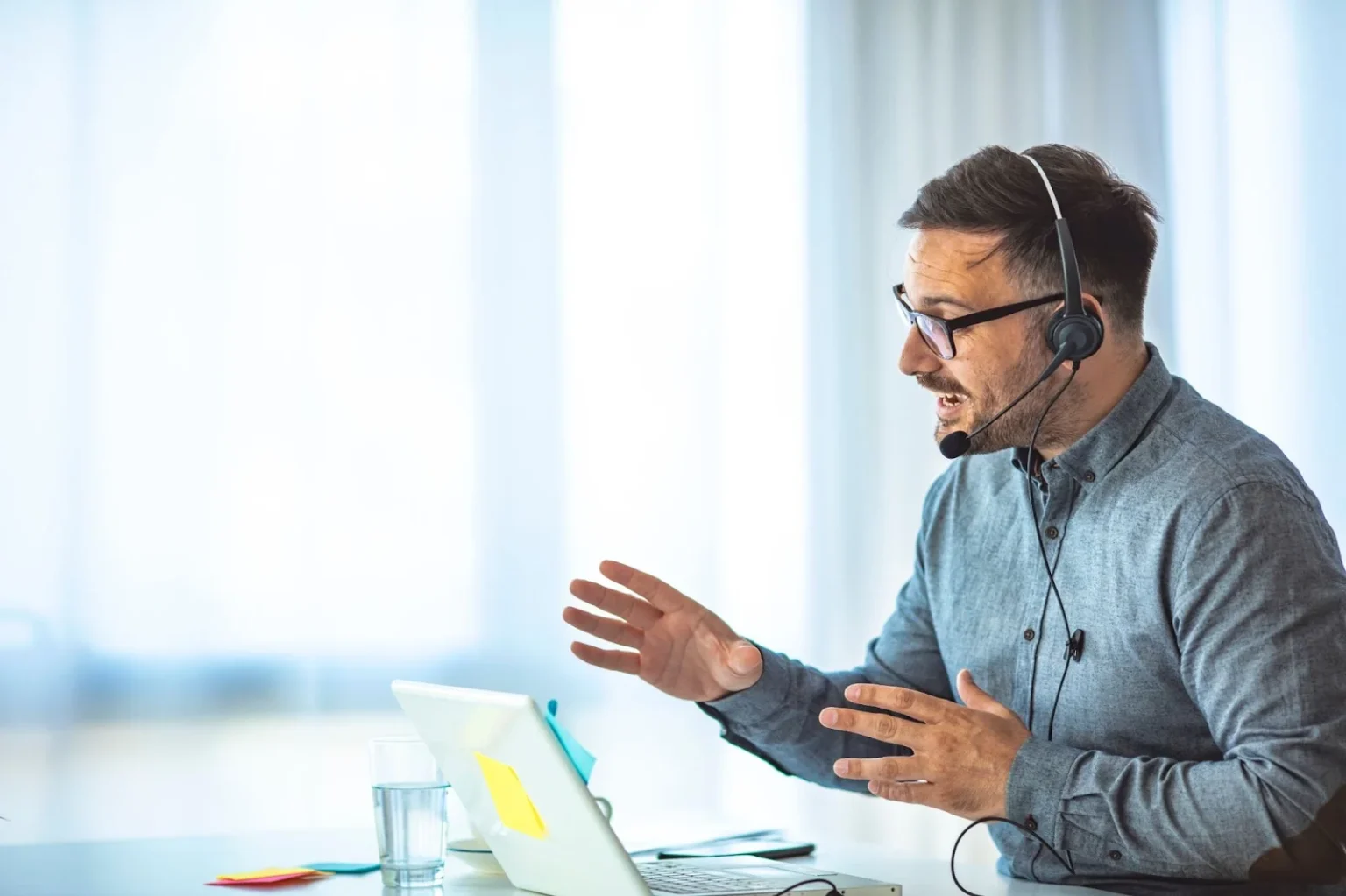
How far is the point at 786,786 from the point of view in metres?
2.73

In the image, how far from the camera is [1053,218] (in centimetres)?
152

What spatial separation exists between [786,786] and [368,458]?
1.07 metres

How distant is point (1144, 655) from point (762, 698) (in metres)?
0.43

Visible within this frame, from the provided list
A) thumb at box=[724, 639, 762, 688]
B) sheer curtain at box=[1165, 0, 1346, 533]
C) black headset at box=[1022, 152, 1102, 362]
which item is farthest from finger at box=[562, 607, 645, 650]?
sheer curtain at box=[1165, 0, 1346, 533]

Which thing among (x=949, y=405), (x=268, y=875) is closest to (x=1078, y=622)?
(x=949, y=405)

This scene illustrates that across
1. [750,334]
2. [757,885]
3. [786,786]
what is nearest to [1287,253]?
[750,334]

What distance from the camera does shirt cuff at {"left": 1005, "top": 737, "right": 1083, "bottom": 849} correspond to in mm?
1281

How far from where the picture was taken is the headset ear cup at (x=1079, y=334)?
1418mm

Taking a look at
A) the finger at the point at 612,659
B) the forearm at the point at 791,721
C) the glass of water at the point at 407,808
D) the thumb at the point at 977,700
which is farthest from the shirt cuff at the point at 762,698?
the glass of water at the point at 407,808

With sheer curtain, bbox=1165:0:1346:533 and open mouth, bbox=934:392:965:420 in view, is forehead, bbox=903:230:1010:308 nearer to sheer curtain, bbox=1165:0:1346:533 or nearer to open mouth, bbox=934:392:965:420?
open mouth, bbox=934:392:965:420

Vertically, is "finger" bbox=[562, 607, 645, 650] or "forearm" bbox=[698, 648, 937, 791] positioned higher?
"finger" bbox=[562, 607, 645, 650]

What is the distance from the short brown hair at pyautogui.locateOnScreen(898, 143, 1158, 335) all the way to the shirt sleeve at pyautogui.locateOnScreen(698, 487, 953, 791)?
1.32 ft

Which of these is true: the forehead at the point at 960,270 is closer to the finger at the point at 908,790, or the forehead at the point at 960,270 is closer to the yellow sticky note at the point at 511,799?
the finger at the point at 908,790

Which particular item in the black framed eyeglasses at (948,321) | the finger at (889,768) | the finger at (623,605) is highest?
the black framed eyeglasses at (948,321)
